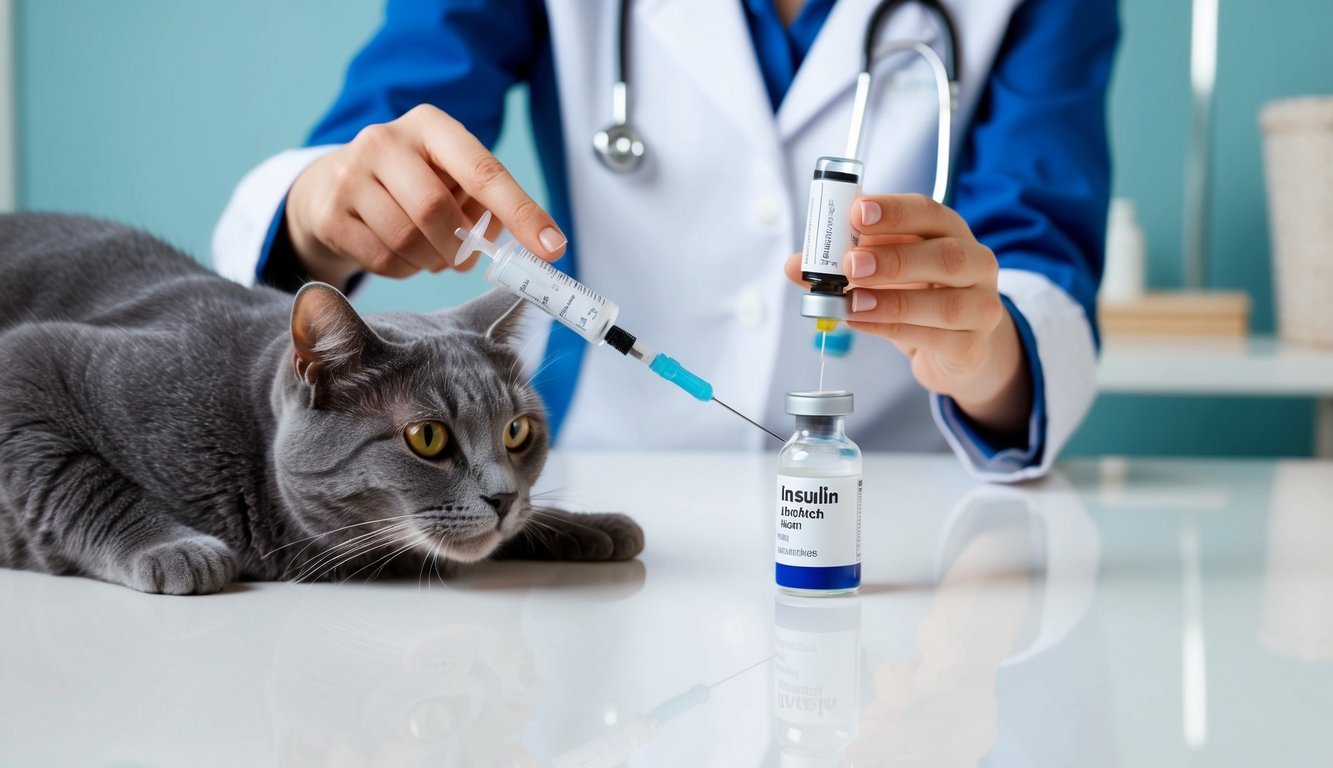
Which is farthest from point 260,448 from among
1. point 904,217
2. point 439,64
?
point 439,64

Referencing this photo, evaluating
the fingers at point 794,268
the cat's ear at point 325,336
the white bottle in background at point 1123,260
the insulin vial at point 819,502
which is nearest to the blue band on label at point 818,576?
the insulin vial at point 819,502

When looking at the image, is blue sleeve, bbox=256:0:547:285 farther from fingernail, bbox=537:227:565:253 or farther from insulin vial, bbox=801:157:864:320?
insulin vial, bbox=801:157:864:320

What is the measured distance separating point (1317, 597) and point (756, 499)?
1.58ft

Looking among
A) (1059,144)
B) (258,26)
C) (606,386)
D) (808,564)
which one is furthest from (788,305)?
(258,26)

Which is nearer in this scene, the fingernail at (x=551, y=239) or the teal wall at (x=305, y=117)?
the fingernail at (x=551, y=239)

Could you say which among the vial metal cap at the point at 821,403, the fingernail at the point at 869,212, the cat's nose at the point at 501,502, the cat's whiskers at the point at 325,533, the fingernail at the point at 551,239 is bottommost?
the cat's whiskers at the point at 325,533

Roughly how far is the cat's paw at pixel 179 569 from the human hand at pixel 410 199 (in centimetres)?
28

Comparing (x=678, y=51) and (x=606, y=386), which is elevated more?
(x=678, y=51)

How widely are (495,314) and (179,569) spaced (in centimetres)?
31

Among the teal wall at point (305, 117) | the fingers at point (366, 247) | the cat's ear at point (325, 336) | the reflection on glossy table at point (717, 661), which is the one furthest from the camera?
the teal wall at point (305, 117)

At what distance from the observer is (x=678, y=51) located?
1334mm

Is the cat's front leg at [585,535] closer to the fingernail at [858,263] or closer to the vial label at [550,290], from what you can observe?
the vial label at [550,290]

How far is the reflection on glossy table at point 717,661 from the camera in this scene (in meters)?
0.50

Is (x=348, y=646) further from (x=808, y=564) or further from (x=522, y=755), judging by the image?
(x=808, y=564)
